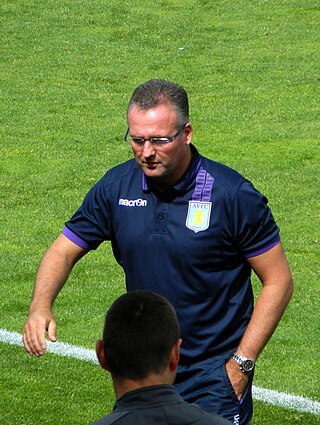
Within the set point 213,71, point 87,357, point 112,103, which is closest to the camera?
point 87,357

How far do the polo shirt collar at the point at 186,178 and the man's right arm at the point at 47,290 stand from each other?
49 cm

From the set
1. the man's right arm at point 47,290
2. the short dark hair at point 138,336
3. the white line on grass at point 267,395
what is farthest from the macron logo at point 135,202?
the white line on grass at point 267,395

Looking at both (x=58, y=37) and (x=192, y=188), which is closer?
(x=192, y=188)

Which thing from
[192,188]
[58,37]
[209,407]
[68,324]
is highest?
[192,188]

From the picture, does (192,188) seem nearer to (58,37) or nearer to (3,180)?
(3,180)

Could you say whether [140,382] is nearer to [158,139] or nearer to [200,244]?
[200,244]

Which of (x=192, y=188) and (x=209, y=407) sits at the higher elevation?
(x=192, y=188)

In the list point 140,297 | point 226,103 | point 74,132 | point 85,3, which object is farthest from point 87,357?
point 85,3

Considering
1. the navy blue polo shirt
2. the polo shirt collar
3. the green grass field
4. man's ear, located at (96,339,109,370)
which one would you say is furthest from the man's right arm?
the green grass field

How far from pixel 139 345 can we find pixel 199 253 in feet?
5.90

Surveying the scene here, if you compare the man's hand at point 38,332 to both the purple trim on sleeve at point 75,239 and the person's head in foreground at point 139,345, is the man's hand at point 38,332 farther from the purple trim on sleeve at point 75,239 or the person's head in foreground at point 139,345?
the person's head in foreground at point 139,345

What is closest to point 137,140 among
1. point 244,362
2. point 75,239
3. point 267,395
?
point 75,239

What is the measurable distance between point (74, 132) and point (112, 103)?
52.7 inches

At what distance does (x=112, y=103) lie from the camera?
17.5 m
